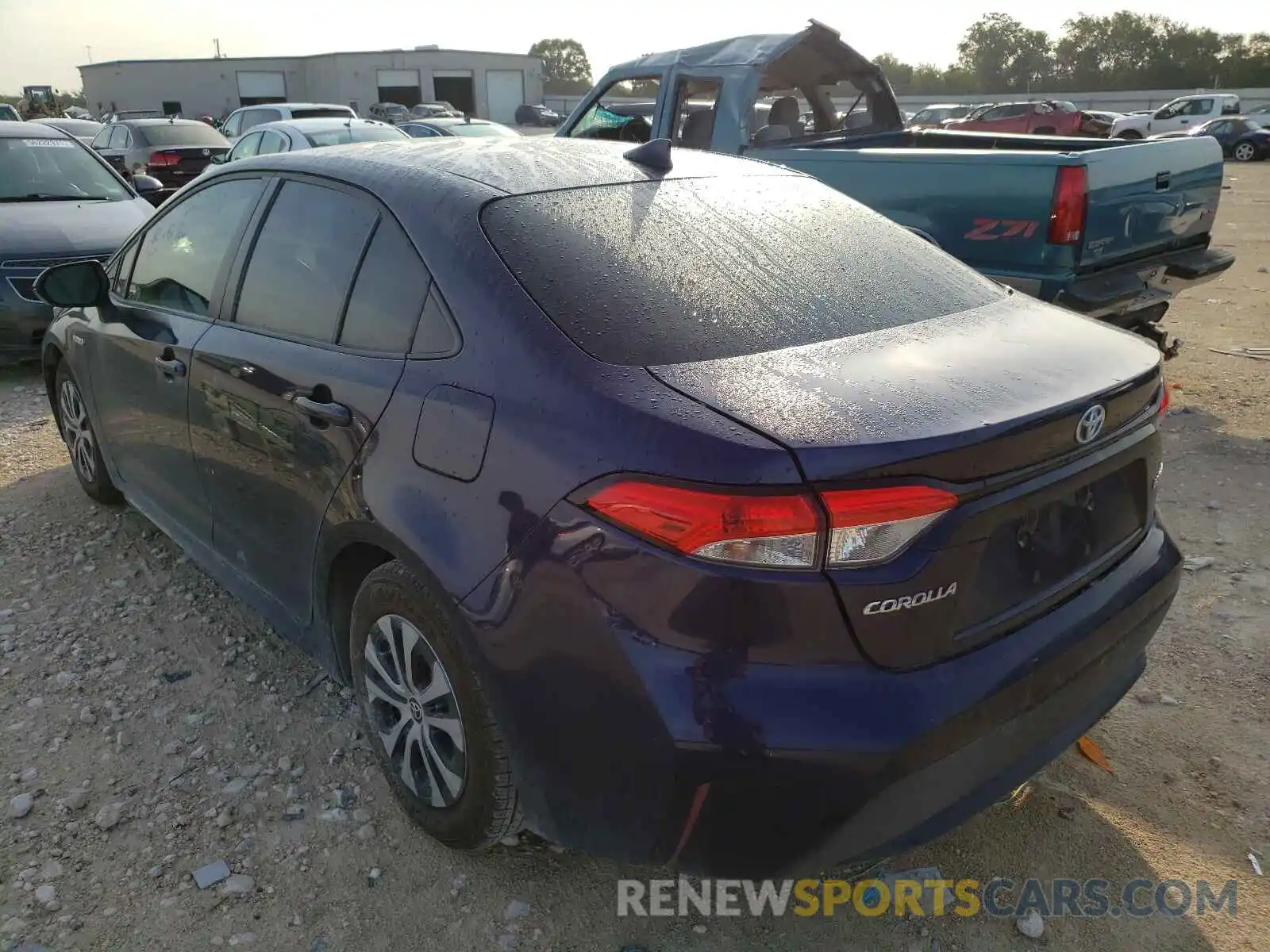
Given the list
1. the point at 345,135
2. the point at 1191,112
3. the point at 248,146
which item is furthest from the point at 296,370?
the point at 1191,112

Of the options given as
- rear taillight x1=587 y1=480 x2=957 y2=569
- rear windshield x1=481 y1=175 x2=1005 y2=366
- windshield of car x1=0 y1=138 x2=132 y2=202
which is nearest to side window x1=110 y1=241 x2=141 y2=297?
rear windshield x1=481 y1=175 x2=1005 y2=366

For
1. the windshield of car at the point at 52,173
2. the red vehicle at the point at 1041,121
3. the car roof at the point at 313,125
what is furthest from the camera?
the red vehicle at the point at 1041,121

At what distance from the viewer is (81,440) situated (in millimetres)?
4457

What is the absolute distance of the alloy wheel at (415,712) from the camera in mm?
2244

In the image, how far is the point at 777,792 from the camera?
5.66 ft

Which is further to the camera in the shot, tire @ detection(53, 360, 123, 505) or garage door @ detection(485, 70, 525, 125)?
garage door @ detection(485, 70, 525, 125)

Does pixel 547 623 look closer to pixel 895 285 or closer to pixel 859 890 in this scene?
pixel 859 890

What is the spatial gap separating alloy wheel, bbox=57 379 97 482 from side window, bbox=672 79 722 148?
159 inches

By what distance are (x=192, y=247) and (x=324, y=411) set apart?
136cm

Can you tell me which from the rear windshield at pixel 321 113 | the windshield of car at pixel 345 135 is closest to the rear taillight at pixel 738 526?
the windshield of car at pixel 345 135

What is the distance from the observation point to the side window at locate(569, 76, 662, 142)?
6.97 meters

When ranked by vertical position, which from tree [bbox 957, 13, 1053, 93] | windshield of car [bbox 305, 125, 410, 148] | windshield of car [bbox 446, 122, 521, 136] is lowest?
windshield of car [bbox 305, 125, 410, 148]

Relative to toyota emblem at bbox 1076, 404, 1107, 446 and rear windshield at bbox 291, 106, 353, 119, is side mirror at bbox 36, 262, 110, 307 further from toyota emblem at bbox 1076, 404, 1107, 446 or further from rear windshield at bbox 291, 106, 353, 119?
rear windshield at bbox 291, 106, 353, 119

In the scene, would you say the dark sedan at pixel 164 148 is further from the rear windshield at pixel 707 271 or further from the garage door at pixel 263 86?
the garage door at pixel 263 86
